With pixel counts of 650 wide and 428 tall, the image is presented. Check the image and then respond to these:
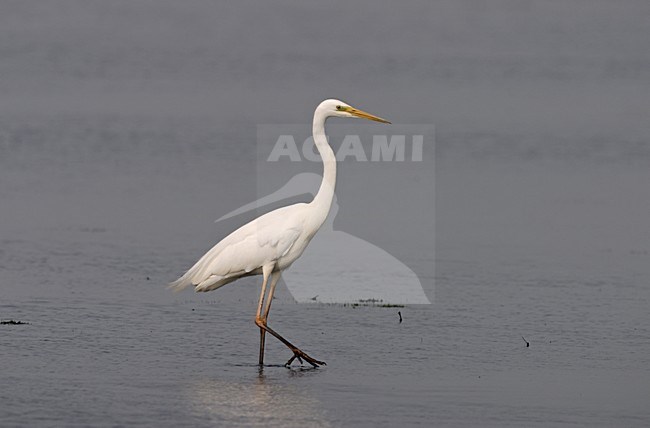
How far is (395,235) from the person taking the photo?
15.0 meters

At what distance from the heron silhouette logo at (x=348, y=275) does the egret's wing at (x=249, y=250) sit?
1.61 m

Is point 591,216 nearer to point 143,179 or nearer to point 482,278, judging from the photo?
point 482,278

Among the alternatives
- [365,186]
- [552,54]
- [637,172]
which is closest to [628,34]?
[552,54]

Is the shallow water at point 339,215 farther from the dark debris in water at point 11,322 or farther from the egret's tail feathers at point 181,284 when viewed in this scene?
the egret's tail feathers at point 181,284

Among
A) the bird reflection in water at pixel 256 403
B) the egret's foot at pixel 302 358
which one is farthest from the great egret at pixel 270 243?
the bird reflection in water at pixel 256 403

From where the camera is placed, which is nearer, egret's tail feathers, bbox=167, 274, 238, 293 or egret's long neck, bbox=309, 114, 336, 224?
egret's long neck, bbox=309, 114, 336, 224

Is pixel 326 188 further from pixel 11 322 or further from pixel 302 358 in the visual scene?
pixel 11 322

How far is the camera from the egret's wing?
1043 centimetres

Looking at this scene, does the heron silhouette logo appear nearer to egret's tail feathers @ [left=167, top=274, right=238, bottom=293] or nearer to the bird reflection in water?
egret's tail feathers @ [left=167, top=274, right=238, bottom=293]

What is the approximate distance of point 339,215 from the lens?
51.1ft

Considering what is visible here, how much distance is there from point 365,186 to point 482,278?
417 cm
